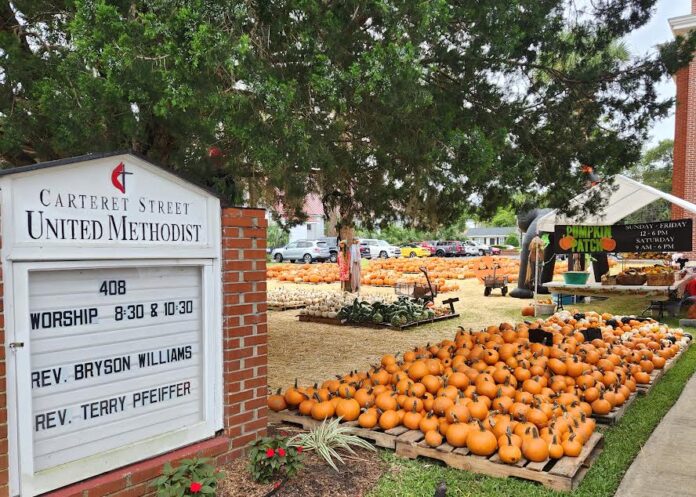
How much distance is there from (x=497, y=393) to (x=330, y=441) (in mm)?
1744

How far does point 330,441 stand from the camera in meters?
4.29

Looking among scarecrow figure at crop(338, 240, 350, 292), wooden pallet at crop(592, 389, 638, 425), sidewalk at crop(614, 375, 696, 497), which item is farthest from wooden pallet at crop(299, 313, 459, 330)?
sidewalk at crop(614, 375, 696, 497)

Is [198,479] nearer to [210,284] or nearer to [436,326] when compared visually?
[210,284]

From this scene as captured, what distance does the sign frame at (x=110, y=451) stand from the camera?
280 cm

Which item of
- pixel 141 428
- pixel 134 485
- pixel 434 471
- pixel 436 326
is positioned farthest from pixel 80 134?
pixel 436 326

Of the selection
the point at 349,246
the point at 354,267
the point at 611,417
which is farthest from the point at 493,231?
the point at 611,417

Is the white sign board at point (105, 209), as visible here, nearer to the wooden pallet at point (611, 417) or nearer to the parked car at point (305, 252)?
the wooden pallet at point (611, 417)

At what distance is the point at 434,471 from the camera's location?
410cm

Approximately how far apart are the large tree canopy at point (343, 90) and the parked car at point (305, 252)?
29.1 metres

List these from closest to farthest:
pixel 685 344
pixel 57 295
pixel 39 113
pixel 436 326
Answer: pixel 57 295
pixel 39 113
pixel 685 344
pixel 436 326

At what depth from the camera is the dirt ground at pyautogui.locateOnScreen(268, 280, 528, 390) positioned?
25.2 feet

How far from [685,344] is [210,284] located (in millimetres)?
8106

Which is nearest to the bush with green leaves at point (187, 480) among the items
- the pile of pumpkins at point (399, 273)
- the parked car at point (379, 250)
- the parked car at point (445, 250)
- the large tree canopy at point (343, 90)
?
the large tree canopy at point (343, 90)

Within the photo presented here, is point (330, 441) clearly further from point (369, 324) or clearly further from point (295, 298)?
point (295, 298)
